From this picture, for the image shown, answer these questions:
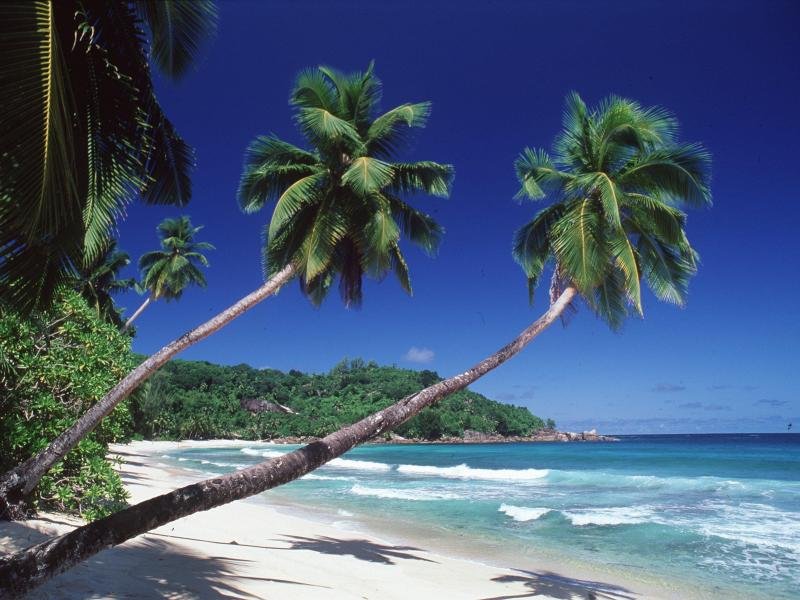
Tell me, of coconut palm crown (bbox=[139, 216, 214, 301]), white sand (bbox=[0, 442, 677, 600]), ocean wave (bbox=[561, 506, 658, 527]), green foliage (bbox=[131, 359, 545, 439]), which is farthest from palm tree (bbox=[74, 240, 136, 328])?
green foliage (bbox=[131, 359, 545, 439])

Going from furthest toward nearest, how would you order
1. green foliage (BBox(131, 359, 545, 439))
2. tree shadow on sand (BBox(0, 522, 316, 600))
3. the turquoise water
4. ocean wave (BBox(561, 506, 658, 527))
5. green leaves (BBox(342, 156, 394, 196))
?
green foliage (BBox(131, 359, 545, 439)) → ocean wave (BBox(561, 506, 658, 527)) → the turquoise water → green leaves (BBox(342, 156, 394, 196)) → tree shadow on sand (BBox(0, 522, 316, 600))

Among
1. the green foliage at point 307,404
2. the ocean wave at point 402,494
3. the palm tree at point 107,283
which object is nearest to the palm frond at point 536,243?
the ocean wave at point 402,494

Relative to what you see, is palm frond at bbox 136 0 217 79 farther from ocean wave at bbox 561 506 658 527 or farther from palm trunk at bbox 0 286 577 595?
ocean wave at bbox 561 506 658 527

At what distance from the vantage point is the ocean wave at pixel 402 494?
20331mm

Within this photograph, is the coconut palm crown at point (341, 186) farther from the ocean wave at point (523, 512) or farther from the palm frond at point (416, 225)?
the ocean wave at point (523, 512)

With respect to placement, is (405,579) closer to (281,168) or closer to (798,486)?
(281,168)

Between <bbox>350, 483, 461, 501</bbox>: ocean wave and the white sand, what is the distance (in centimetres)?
862

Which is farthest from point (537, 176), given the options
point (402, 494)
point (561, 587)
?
point (402, 494)

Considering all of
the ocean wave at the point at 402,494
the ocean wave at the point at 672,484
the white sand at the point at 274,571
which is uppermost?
the white sand at the point at 274,571

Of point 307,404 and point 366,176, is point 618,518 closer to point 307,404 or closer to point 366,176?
point 366,176

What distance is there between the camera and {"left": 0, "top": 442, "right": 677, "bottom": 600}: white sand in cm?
625

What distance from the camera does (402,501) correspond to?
19219 mm

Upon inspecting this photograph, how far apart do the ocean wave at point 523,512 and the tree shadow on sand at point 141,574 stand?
9610 millimetres

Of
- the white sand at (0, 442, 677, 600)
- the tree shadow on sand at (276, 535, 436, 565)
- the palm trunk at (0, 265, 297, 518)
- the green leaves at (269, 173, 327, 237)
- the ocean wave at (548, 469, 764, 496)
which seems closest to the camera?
the white sand at (0, 442, 677, 600)
